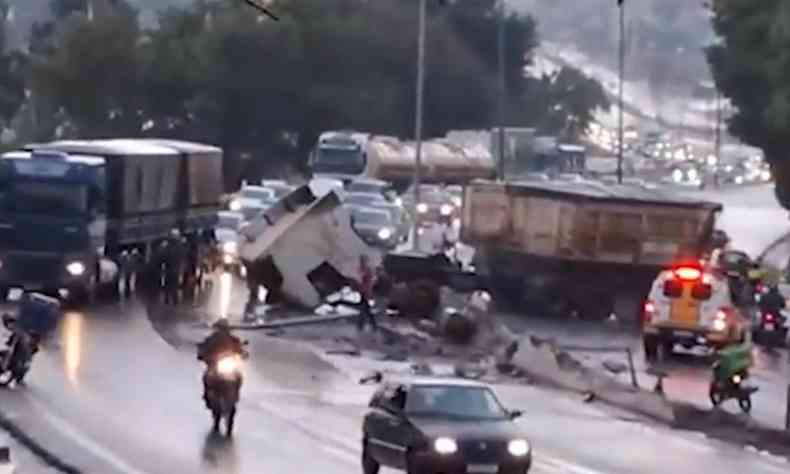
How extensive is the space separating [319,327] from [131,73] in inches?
2386

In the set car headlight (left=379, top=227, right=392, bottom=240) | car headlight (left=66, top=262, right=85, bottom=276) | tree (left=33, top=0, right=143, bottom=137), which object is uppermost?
tree (left=33, top=0, right=143, bottom=137)

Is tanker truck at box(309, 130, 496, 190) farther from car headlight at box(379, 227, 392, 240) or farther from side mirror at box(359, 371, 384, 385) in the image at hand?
side mirror at box(359, 371, 384, 385)

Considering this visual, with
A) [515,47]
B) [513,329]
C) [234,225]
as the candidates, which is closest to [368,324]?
[513,329]

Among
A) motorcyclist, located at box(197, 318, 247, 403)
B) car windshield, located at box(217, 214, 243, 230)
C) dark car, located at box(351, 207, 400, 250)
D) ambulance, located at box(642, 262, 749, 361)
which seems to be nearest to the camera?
motorcyclist, located at box(197, 318, 247, 403)

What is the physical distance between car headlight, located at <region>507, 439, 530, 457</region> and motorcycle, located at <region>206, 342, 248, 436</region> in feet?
20.8

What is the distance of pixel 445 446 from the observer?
24.7 metres

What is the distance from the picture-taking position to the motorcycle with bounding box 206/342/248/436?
3053 cm

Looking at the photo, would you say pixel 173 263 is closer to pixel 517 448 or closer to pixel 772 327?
pixel 772 327

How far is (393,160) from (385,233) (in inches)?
778

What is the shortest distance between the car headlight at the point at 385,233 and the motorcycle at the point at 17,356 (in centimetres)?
3677

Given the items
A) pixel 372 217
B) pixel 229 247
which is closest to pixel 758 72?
pixel 372 217

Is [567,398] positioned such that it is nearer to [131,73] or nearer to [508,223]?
[508,223]

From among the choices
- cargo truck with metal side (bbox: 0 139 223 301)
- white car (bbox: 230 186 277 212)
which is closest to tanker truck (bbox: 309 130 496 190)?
white car (bbox: 230 186 277 212)

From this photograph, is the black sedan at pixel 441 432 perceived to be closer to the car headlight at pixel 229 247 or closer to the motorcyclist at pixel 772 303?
the motorcyclist at pixel 772 303
